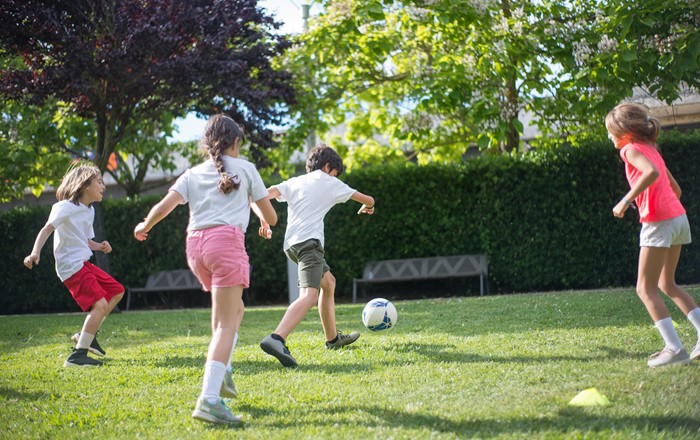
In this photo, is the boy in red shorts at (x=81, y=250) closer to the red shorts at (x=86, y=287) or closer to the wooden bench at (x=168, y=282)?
the red shorts at (x=86, y=287)

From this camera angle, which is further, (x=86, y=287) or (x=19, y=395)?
(x=86, y=287)

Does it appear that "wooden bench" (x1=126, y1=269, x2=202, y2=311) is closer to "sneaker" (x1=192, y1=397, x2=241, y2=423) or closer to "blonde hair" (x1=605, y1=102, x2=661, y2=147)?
"blonde hair" (x1=605, y1=102, x2=661, y2=147)

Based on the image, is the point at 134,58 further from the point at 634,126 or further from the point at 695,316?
the point at 695,316

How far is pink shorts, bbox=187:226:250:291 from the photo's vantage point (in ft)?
14.6

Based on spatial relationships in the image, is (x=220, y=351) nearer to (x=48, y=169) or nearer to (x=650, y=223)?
(x=650, y=223)

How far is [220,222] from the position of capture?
4523 mm

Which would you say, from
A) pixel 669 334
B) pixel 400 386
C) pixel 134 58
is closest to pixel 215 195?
pixel 400 386

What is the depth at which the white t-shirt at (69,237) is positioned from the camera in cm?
732

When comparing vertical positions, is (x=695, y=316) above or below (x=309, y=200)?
below

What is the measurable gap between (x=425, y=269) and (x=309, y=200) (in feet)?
27.0

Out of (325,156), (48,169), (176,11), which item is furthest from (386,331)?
(48,169)

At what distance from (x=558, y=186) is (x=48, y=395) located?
10.4 metres

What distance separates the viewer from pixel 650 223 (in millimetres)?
5289

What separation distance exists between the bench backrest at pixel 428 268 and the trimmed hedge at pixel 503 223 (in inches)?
9.8
